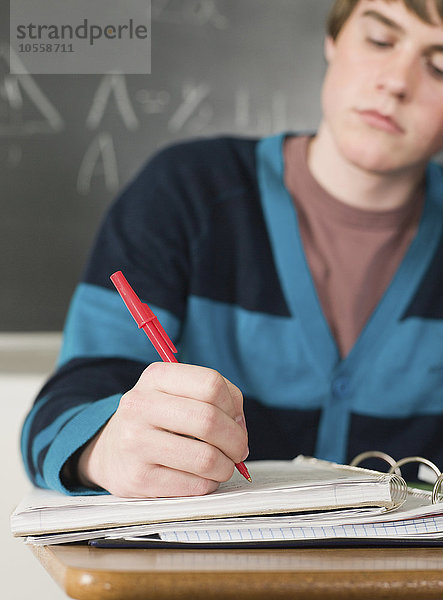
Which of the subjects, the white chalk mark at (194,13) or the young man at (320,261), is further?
the white chalk mark at (194,13)

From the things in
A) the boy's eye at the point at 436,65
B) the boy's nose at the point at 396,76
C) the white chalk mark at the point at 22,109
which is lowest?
the white chalk mark at the point at 22,109

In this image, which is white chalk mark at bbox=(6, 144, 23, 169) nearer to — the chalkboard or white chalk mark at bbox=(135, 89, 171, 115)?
the chalkboard

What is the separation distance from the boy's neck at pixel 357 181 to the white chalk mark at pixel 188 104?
1.18 ft

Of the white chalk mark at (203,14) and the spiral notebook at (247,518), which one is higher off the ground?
the white chalk mark at (203,14)

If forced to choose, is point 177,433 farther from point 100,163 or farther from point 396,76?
point 100,163

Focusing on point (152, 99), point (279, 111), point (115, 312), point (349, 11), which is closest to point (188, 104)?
point (152, 99)

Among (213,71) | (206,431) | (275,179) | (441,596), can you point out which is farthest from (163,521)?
(213,71)

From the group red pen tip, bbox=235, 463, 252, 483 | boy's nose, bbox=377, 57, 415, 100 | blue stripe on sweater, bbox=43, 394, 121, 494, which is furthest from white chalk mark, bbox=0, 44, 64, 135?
red pen tip, bbox=235, 463, 252, 483

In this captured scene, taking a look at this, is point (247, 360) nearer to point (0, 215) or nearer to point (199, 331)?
point (199, 331)

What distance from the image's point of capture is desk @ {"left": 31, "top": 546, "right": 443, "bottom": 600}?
1.33 feet

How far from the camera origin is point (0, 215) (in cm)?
138

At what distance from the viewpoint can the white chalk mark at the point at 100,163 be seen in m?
1.39

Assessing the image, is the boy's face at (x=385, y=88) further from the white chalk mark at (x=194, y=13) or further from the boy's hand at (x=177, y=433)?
the boy's hand at (x=177, y=433)

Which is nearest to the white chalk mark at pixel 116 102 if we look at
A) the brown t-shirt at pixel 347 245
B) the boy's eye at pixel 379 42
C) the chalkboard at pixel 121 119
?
the chalkboard at pixel 121 119
